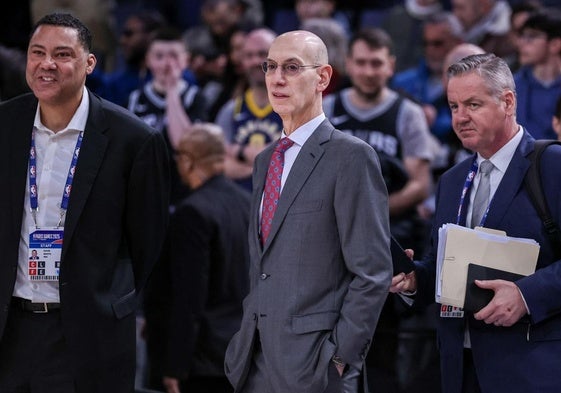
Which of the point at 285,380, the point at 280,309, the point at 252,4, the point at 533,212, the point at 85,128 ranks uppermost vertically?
the point at 252,4

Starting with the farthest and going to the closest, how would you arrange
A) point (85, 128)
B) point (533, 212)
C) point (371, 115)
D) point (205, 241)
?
point (371, 115), point (205, 241), point (85, 128), point (533, 212)

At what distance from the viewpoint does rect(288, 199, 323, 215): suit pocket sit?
3.85 m

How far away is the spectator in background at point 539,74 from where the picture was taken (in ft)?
21.1

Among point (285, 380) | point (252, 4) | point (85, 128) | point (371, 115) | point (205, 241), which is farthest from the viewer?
point (252, 4)

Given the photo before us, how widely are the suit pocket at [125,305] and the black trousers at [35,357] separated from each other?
9.5 inches

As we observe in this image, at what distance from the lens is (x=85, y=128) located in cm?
439

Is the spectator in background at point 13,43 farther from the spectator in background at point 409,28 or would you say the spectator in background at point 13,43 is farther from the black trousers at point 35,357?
the black trousers at point 35,357

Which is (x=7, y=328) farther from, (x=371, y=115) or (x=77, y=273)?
(x=371, y=115)

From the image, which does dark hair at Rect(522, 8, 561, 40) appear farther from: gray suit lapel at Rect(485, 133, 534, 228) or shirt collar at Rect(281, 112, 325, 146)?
shirt collar at Rect(281, 112, 325, 146)

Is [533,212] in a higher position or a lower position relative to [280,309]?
higher

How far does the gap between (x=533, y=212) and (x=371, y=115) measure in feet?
8.67

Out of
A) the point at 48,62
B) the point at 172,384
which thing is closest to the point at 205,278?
the point at 172,384

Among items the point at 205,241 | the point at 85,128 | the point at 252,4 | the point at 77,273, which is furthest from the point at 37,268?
the point at 252,4

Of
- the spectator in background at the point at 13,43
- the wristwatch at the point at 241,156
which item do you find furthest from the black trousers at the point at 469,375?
the spectator in background at the point at 13,43
